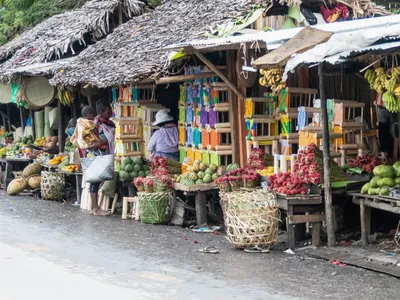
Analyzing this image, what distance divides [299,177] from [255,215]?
0.77 meters

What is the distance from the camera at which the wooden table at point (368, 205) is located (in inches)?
393

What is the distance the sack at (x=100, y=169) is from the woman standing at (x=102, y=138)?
0.23 meters

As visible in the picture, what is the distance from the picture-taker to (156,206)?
13.5m

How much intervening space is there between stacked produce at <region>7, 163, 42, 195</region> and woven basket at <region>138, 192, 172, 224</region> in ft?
18.0

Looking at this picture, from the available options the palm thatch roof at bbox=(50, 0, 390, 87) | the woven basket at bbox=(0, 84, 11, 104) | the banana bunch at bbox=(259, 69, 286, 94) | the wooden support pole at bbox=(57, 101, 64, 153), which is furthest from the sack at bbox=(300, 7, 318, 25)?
the woven basket at bbox=(0, 84, 11, 104)

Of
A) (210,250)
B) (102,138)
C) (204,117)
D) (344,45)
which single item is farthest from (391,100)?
(102,138)

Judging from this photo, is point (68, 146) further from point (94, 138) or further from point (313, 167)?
point (313, 167)

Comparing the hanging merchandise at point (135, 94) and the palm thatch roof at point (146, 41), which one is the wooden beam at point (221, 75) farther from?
the hanging merchandise at point (135, 94)

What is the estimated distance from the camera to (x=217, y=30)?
13250mm

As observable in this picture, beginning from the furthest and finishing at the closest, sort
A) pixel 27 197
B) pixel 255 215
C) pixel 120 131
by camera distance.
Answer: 1. pixel 27 197
2. pixel 120 131
3. pixel 255 215

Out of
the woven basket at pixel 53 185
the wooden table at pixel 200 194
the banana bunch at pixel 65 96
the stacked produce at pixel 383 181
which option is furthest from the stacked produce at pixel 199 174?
the banana bunch at pixel 65 96

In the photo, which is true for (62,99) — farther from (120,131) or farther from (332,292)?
(332,292)

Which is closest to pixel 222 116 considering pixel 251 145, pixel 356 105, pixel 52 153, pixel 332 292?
pixel 251 145

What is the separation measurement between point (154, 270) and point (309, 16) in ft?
17.4
